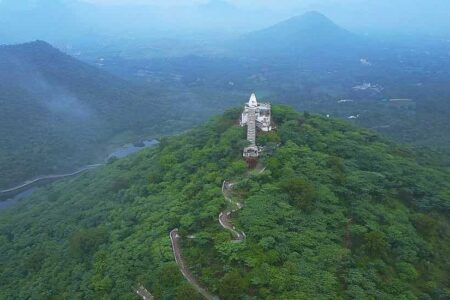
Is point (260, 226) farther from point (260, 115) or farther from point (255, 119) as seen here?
point (260, 115)

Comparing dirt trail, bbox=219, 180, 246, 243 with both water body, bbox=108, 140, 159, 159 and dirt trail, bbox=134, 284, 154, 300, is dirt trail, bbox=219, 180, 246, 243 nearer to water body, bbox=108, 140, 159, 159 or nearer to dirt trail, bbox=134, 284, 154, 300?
dirt trail, bbox=134, 284, 154, 300

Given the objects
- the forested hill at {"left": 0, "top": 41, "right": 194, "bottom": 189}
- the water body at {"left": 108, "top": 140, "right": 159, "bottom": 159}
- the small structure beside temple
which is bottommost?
the water body at {"left": 108, "top": 140, "right": 159, "bottom": 159}

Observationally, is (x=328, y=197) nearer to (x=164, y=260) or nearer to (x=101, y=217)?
(x=164, y=260)

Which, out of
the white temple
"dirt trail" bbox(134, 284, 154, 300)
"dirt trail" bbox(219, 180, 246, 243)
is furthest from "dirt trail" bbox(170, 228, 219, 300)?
the white temple

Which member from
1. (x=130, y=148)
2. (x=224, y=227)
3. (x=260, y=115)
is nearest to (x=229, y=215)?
(x=224, y=227)

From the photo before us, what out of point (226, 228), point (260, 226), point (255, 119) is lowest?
point (226, 228)

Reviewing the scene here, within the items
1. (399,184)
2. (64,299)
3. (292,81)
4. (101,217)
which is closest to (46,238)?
(101,217)
